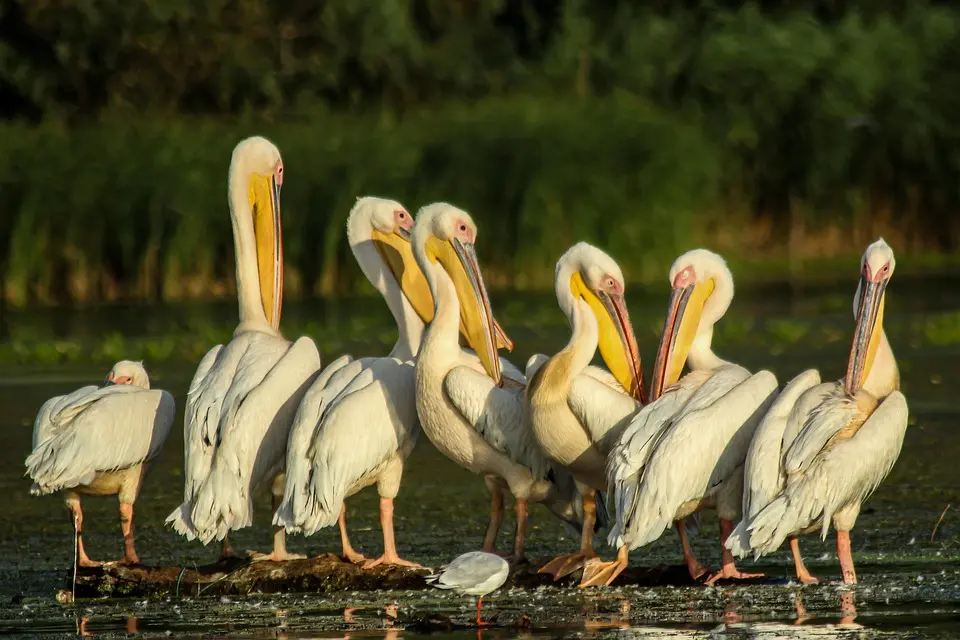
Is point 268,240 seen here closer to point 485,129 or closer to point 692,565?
point 692,565

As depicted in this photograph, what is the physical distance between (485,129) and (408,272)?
46.4ft

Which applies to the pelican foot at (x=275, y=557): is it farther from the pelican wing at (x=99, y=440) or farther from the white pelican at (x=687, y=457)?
the white pelican at (x=687, y=457)

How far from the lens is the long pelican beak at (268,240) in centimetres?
965

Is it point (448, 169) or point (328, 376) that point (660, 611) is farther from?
point (448, 169)

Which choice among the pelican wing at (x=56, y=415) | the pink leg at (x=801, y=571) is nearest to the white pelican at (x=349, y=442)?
the pelican wing at (x=56, y=415)

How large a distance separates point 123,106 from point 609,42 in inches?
306

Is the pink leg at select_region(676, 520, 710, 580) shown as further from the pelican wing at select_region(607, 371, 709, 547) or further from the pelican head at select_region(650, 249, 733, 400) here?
the pelican head at select_region(650, 249, 733, 400)

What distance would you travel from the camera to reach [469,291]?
29.0 ft

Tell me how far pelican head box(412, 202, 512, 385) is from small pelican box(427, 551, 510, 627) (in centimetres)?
174

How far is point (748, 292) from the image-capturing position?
23703mm

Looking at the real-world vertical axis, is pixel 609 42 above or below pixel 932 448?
above

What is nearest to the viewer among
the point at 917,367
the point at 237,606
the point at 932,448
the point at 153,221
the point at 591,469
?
the point at 237,606

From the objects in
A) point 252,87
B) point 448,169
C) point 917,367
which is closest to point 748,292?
point 448,169

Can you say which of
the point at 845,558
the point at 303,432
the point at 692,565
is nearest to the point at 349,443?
the point at 303,432
